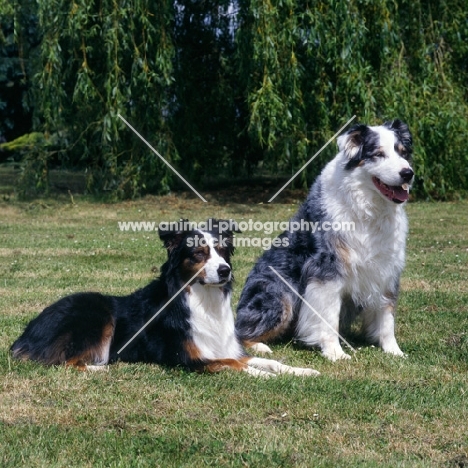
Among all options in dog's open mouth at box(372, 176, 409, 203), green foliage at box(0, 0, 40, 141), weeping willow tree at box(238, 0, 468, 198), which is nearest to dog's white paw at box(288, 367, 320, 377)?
Result: dog's open mouth at box(372, 176, 409, 203)

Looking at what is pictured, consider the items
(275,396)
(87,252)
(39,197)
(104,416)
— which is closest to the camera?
(104,416)

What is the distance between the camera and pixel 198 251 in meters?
5.73

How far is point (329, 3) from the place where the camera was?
1506 cm

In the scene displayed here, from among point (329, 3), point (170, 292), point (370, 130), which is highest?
point (329, 3)

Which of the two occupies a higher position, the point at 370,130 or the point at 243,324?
the point at 370,130

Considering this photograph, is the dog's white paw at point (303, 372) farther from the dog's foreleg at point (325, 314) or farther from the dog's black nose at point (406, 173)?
the dog's black nose at point (406, 173)

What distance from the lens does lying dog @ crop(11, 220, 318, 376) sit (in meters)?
5.76

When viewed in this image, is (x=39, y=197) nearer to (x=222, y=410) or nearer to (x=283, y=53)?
(x=283, y=53)

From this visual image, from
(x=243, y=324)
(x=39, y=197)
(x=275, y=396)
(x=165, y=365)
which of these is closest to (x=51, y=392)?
(x=165, y=365)

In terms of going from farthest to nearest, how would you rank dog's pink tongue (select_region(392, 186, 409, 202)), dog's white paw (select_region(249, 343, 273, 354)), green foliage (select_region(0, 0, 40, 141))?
green foliage (select_region(0, 0, 40, 141)), dog's white paw (select_region(249, 343, 273, 354)), dog's pink tongue (select_region(392, 186, 409, 202))

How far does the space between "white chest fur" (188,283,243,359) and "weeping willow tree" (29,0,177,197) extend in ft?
33.3

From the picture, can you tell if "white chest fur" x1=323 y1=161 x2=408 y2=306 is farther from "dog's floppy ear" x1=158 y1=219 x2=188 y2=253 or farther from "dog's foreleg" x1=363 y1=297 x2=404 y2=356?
"dog's floppy ear" x1=158 y1=219 x2=188 y2=253

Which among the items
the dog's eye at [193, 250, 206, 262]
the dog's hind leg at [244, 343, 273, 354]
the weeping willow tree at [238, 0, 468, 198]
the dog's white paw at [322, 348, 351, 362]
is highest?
the weeping willow tree at [238, 0, 468, 198]

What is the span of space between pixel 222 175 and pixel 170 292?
1450 centimetres
